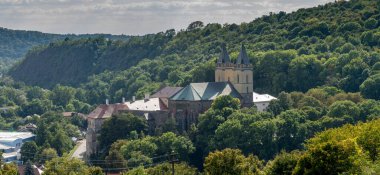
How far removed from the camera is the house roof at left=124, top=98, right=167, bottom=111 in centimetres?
10400

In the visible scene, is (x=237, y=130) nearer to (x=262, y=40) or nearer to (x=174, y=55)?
(x=262, y=40)

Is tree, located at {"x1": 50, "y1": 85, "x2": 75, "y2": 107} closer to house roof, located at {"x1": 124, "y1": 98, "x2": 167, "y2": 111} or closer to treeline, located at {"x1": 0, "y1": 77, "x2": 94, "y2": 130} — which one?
treeline, located at {"x1": 0, "y1": 77, "x2": 94, "y2": 130}

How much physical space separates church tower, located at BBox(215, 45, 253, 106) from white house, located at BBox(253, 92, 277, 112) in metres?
0.90

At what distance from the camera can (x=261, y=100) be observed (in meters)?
108

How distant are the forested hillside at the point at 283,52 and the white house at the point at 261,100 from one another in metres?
6.70

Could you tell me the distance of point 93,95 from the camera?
17575cm

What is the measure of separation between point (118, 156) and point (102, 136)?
409 inches

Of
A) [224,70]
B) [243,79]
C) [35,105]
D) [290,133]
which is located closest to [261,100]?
[243,79]

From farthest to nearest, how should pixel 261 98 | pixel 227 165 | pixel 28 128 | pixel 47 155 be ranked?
pixel 28 128 < pixel 261 98 < pixel 47 155 < pixel 227 165

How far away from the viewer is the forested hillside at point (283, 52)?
386ft

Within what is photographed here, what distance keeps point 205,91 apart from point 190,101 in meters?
3.07

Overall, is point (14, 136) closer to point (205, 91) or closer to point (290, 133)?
point (205, 91)

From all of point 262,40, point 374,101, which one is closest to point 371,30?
point 262,40

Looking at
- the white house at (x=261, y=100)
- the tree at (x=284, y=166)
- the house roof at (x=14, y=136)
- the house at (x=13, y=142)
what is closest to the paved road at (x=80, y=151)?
the house at (x=13, y=142)
